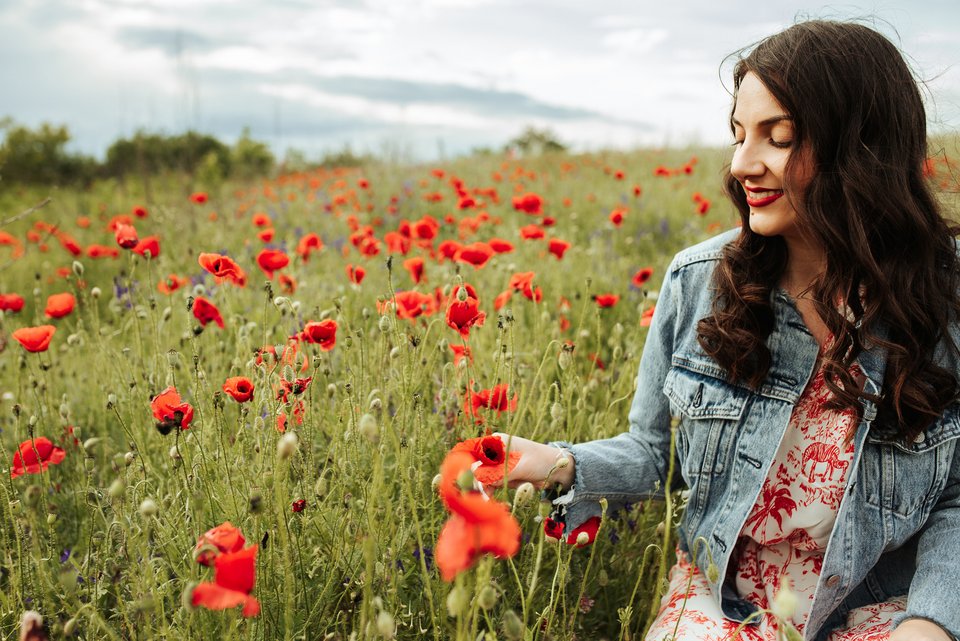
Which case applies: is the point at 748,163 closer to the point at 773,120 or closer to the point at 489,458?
the point at 773,120

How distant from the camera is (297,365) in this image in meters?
1.61

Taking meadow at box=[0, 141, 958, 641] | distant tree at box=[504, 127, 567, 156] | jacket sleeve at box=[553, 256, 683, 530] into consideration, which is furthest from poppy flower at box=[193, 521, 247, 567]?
distant tree at box=[504, 127, 567, 156]

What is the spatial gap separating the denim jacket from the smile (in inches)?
9.6

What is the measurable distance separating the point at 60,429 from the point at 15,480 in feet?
0.66

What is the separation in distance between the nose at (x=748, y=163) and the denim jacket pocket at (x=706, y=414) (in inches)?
18.5

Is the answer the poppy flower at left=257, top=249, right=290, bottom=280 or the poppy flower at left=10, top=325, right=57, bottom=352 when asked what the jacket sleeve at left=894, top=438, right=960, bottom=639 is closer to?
the poppy flower at left=257, top=249, right=290, bottom=280

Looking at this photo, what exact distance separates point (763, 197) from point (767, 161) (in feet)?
0.25

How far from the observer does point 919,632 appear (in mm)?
1381

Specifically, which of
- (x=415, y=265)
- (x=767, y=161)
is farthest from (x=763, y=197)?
(x=415, y=265)

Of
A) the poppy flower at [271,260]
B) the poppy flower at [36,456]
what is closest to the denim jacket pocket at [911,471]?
the poppy flower at [271,260]

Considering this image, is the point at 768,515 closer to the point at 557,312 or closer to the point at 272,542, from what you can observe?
the point at 272,542

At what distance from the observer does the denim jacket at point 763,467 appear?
5.13 ft

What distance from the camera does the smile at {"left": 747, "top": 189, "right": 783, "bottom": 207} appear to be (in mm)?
1575

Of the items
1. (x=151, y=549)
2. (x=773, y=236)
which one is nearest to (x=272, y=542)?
(x=151, y=549)
